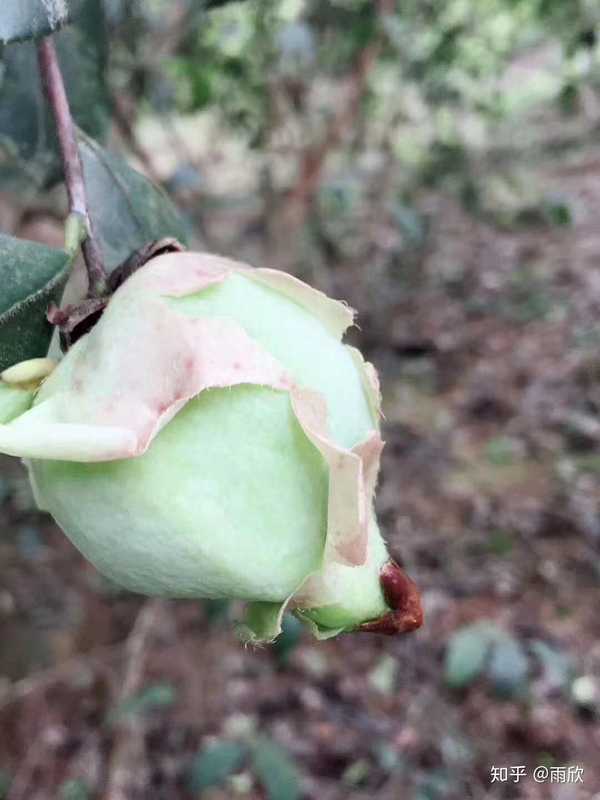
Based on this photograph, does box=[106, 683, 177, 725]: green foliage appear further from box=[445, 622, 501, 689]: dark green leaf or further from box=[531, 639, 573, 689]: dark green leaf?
box=[531, 639, 573, 689]: dark green leaf

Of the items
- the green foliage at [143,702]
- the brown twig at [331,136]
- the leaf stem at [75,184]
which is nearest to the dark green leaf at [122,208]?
the leaf stem at [75,184]

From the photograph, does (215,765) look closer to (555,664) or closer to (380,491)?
(555,664)

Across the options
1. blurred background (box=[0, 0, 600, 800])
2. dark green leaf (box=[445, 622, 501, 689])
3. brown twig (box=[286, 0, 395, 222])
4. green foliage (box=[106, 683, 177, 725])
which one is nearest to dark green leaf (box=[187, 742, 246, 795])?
blurred background (box=[0, 0, 600, 800])

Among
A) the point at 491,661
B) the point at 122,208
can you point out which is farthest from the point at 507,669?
the point at 122,208

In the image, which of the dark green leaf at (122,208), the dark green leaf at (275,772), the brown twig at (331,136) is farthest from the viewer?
the brown twig at (331,136)

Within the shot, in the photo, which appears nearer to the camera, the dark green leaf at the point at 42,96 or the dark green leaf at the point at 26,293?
the dark green leaf at the point at 26,293

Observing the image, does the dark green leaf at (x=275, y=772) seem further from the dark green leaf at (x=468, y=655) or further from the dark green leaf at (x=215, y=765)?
the dark green leaf at (x=468, y=655)

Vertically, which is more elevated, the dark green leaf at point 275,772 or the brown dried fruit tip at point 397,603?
the brown dried fruit tip at point 397,603

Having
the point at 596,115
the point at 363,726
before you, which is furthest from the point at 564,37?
the point at 596,115
